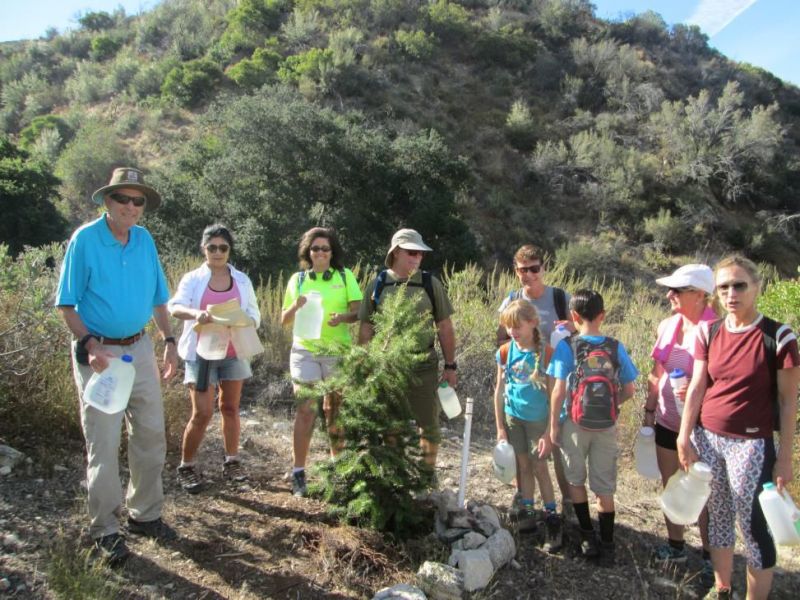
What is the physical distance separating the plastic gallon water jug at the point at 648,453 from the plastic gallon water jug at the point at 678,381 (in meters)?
0.22

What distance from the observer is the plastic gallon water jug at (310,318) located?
3.51 metres

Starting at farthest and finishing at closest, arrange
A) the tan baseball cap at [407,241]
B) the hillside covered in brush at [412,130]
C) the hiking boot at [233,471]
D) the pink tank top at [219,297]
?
the hillside covered in brush at [412,130] < the hiking boot at [233,471] < the pink tank top at [219,297] < the tan baseball cap at [407,241]

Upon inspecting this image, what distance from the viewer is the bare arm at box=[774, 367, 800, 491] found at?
2.41m

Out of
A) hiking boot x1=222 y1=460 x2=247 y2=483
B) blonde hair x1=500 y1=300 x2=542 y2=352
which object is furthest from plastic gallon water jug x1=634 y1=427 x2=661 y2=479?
hiking boot x1=222 y1=460 x2=247 y2=483

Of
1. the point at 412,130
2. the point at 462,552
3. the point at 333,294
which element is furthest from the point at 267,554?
the point at 412,130

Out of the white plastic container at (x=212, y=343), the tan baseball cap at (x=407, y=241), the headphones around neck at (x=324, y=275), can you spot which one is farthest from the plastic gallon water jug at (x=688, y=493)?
the white plastic container at (x=212, y=343)

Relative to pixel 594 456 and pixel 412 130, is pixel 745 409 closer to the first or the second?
pixel 594 456

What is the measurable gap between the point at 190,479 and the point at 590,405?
8.21 ft

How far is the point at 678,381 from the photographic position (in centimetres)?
295

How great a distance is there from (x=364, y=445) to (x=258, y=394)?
295 centimetres

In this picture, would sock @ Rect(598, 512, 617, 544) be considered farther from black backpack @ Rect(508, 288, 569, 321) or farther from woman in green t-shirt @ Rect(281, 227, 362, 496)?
woman in green t-shirt @ Rect(281, 227, 362, 496)

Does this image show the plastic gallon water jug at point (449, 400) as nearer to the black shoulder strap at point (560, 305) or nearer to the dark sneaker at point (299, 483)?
the black shoulder strap at point (560, 305)

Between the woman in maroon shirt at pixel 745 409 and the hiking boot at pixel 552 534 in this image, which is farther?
the hiking boot at pixel 552 534

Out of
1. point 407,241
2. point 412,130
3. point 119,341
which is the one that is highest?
point 412,130
